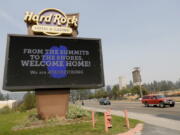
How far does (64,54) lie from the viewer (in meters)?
13.9

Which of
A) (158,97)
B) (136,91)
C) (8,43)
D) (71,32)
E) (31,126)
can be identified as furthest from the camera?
(136,91)

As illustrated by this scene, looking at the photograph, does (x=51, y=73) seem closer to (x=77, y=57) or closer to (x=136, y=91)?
(x=77, y=57)

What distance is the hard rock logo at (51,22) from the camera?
1512cm

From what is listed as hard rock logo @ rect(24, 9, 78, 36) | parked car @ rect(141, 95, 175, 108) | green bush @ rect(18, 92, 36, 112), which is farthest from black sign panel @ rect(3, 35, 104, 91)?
green bush @ rect(18, 92, 36, 112)

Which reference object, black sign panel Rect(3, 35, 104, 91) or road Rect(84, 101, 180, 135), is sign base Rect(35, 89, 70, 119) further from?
road Rect(84, 101, 180, 135)

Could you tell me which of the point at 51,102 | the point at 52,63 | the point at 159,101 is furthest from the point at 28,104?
the point at 52,63

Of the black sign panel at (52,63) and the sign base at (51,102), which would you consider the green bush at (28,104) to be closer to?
the sign base at (51,102)

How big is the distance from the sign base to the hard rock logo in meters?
4.80

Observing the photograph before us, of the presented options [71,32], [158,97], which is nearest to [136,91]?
[158,97]

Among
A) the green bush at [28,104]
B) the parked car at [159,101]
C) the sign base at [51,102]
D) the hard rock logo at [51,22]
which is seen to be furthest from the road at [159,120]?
the green bush at [28,104]

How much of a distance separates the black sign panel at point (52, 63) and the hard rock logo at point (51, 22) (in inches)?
59.6

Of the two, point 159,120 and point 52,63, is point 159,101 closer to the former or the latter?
point 159,120

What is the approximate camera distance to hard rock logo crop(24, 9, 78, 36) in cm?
1512

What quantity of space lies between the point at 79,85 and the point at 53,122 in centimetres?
306
